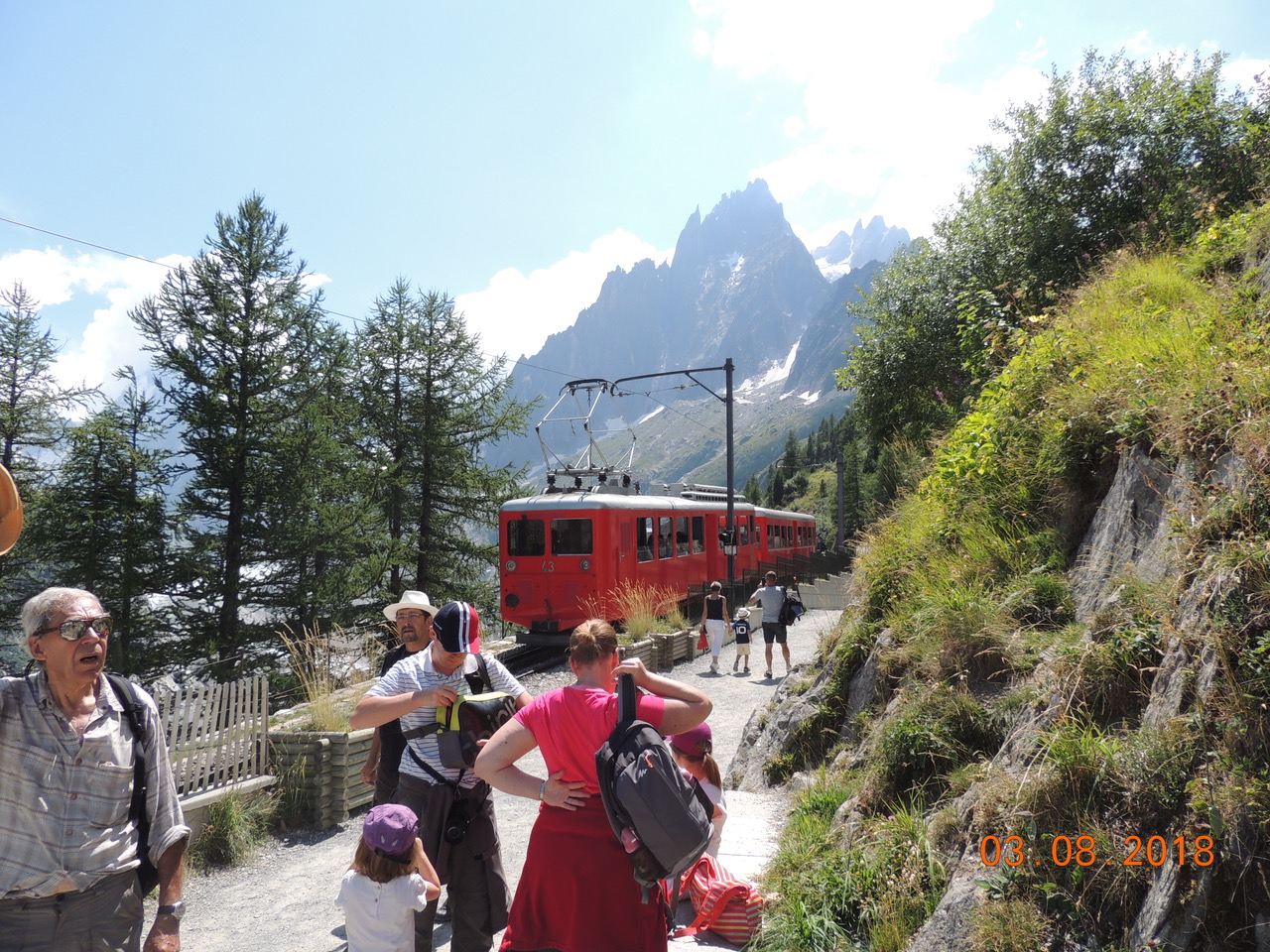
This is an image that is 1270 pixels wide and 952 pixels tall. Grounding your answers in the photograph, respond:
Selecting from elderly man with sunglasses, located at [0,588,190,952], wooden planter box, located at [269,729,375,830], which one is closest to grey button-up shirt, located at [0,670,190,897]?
elderly man with sunglasses, located at [0,588,190,952]

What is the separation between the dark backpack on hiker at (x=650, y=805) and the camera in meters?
2.30

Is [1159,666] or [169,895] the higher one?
[1159,666]

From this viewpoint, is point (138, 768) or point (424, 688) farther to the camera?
point (424, 688)

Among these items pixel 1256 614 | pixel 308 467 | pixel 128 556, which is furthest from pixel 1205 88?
pixel 128 556

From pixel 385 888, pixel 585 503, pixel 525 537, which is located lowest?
pixel 385 888

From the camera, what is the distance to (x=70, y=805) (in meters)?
2.35

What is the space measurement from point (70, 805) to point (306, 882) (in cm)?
329

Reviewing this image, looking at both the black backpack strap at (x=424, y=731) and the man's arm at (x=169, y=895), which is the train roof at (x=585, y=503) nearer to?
the black backpack strap at (x=424, y=731)

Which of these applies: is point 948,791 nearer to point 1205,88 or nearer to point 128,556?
point 1205,88

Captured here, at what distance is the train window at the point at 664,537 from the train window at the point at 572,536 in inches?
94.7

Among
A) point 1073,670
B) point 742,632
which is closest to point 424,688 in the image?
point 1073,670

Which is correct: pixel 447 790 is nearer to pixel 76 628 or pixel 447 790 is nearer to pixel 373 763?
pixel 373 763
